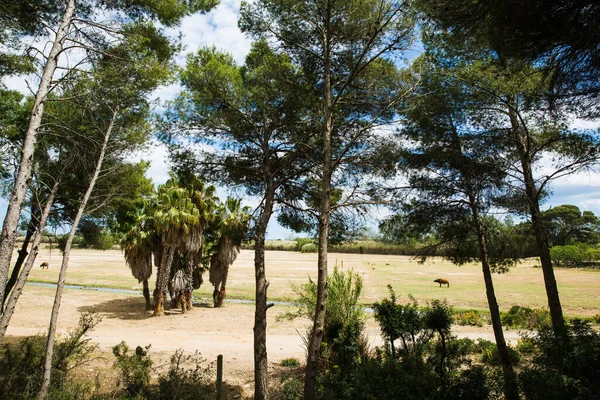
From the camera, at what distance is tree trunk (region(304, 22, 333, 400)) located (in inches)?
276

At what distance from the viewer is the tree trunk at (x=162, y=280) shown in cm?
2048

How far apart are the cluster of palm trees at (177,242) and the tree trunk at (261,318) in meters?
10.3

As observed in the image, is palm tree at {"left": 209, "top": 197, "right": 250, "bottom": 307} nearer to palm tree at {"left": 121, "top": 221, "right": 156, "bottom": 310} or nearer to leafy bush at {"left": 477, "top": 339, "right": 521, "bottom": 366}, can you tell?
palm tree at {"left": 121, "top": 221, "right": 156, "bottom": 310}

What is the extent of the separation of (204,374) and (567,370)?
9692 millimetres

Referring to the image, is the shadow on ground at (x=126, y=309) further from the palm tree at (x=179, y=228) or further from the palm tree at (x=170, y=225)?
the palm tree at (x=170, y=225)

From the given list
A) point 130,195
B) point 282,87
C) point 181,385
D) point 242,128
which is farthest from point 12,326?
point 282,87

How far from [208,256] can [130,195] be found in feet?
40.1

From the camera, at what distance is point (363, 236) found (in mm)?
8914

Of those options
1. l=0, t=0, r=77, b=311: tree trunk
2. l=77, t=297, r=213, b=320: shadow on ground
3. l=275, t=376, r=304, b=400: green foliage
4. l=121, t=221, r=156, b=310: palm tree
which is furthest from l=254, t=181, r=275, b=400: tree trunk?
l=77, t=297, r=213, b=320: shadow on ground

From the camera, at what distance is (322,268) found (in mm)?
7371

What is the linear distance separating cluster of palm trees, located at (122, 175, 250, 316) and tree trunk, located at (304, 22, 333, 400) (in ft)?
40.0

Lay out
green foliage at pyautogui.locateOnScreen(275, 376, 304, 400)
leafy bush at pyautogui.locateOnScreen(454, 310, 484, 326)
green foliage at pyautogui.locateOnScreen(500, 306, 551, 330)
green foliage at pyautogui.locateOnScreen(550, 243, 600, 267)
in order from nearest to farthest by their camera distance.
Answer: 1. green foliage at pyautogui.locateOnScreen(275, 376, 304, 400)
2. green foliage at pyautogui.locateOnScreen(500, 306, 551, 330)
3. leafy bush at pyautogui.locateOnScreen(454, 310, 484, 326)
4. green foliage at pyautogui.locateOnScreen(550, 243, 600, 267)

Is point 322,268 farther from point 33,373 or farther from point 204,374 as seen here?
point 33,373

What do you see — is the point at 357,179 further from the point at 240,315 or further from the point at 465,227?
the point at 240,315
